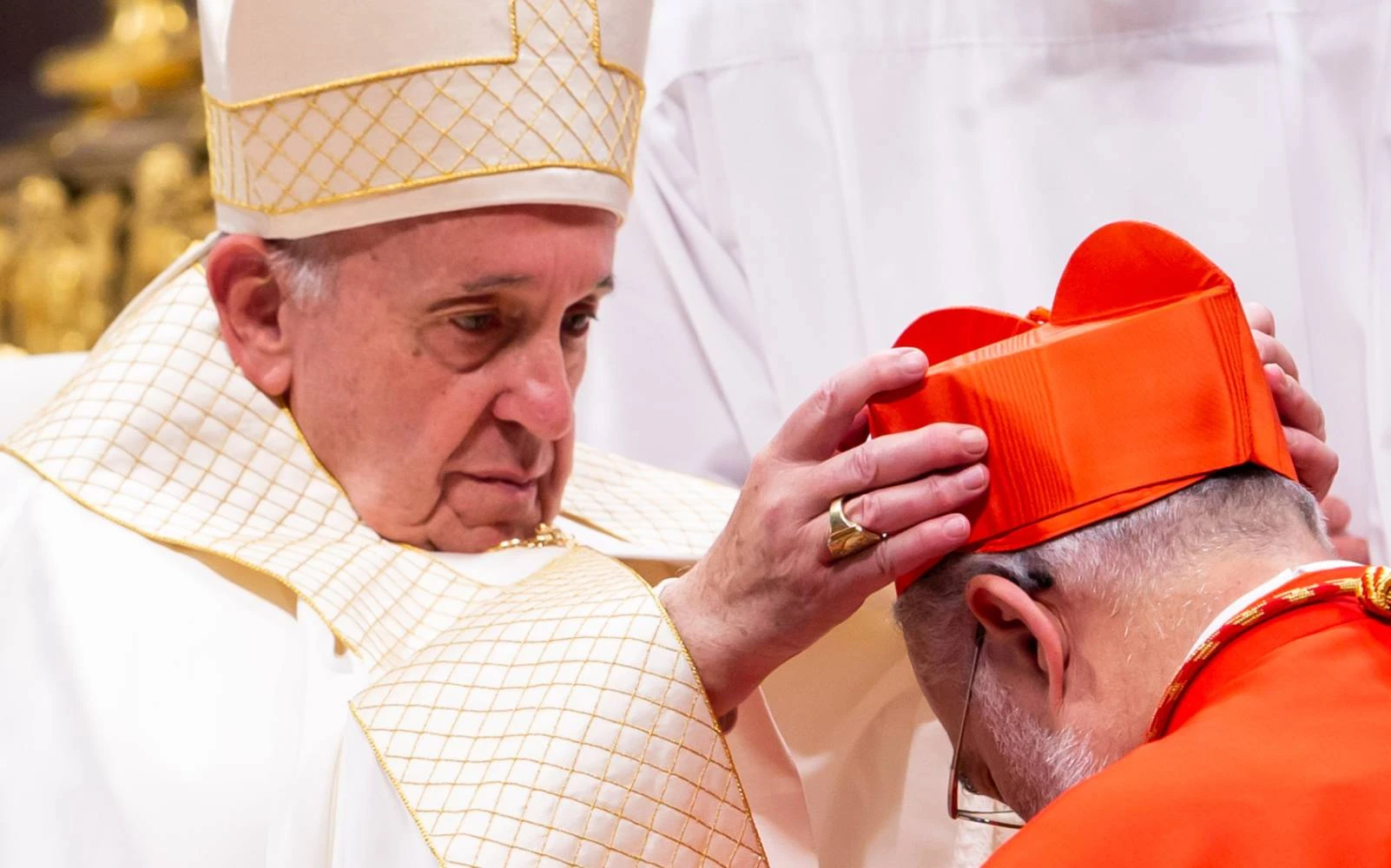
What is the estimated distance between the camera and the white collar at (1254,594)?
1569mm

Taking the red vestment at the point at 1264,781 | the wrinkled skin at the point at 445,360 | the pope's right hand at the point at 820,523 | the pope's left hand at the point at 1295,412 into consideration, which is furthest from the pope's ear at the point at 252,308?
the red vestment at the point at 1264,781

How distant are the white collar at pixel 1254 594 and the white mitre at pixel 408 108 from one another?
114 centimetres

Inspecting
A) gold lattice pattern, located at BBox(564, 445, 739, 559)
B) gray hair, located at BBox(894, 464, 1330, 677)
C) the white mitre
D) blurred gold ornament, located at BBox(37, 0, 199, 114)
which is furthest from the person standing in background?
blurred gold ornament, located at BBox(37, 0, 199, 114)

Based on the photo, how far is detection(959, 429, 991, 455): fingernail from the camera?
175 cm

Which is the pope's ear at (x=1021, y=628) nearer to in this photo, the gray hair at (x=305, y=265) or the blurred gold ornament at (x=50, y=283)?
the gray hair at (x=305, y=265)

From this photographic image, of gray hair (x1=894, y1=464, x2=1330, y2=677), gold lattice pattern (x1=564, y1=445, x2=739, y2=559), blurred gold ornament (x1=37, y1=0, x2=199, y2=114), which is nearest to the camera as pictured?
gray hair (x1=894, y1=464, x2=1330, y2=677)

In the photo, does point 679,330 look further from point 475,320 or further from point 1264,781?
point 1264,781

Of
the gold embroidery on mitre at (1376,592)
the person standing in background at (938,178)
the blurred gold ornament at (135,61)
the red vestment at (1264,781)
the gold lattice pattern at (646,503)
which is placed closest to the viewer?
the red vestment at (1264,781)

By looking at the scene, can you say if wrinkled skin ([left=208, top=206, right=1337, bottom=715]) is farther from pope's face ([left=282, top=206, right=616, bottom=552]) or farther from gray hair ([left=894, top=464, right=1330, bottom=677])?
gray hair ([left=894, top=464, right=1330, bottom=677])

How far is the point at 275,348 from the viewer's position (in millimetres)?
2479

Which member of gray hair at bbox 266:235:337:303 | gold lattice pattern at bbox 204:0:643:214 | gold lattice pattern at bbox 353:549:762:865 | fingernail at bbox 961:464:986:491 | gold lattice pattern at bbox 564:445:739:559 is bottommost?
gold lattice pattern at bbox 353:549:762:865

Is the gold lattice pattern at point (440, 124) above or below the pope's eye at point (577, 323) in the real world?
above

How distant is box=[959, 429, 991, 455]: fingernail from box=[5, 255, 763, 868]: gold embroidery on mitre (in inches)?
16.6

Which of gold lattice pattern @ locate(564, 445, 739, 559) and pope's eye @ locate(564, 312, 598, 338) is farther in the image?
gold lattice pattern @ locate(564, 445, 739, 559)
